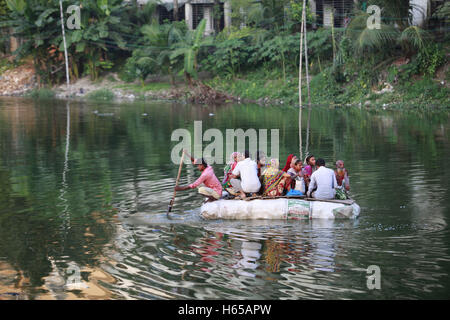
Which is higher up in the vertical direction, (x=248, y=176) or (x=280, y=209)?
(x=248, y=176)

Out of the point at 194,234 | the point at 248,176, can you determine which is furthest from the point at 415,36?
the point at 194,234

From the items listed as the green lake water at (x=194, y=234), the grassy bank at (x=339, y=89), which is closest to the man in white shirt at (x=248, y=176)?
the green lake water at (x=194, y=234)

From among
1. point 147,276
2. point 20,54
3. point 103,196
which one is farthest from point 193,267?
point 20,54

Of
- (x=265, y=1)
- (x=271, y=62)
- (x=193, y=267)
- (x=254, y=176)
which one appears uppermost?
(x=265, y=1)

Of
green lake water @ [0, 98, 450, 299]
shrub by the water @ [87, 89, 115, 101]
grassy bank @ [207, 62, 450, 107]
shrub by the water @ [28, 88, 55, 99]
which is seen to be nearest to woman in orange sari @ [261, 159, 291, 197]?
green lake water @ [0, 98, 450, 299]

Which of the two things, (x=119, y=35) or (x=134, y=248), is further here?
(x=119, y=35)

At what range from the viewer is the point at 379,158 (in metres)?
19.0

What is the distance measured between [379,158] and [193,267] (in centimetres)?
1089

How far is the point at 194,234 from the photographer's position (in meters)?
11.4

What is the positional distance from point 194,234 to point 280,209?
1.78 metres

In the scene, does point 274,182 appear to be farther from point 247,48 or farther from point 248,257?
point 247,48

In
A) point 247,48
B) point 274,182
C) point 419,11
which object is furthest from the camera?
point 247,48

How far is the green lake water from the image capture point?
8.77m

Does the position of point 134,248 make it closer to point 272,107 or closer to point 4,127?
point 4,127
